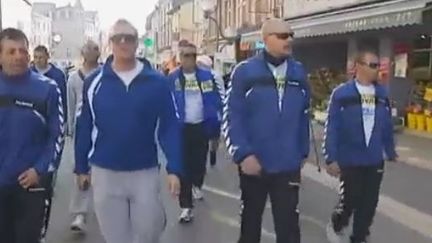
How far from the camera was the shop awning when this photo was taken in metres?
16.2

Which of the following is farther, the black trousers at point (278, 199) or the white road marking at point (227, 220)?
the white road marking at point (227, 220)

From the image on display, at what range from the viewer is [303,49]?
29.9m

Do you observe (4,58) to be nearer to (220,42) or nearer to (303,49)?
(303,49)

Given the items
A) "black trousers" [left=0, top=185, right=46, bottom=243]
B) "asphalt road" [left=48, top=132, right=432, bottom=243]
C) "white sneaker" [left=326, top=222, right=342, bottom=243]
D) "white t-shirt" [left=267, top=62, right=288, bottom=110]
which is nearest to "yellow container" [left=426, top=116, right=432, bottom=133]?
"asphalt road" [left=48, top=132, right=432, bottom=243]

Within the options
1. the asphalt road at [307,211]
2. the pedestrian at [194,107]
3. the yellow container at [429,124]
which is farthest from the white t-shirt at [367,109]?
the yellow container at [429,124]

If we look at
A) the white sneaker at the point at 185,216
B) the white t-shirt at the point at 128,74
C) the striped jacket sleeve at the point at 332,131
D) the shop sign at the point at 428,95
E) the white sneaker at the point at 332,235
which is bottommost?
the white sneaker at the point at 185,216

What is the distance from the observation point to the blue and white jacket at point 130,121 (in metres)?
5.21

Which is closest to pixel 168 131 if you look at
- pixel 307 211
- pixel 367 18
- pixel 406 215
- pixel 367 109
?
pixel 367 109

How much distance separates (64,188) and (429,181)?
531cm

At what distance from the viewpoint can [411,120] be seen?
20531 mm

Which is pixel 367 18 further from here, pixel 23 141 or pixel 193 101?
pixel 23 141

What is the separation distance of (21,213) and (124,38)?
1251 mm

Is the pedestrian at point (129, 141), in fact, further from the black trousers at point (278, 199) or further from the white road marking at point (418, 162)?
the white road marking at point (418, 162)

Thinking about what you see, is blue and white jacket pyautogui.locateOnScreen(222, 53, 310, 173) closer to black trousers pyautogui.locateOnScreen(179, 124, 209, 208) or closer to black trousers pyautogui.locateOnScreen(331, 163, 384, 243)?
black trousers pyautogui.locateOnScreen(331, 163, 384, 243)
